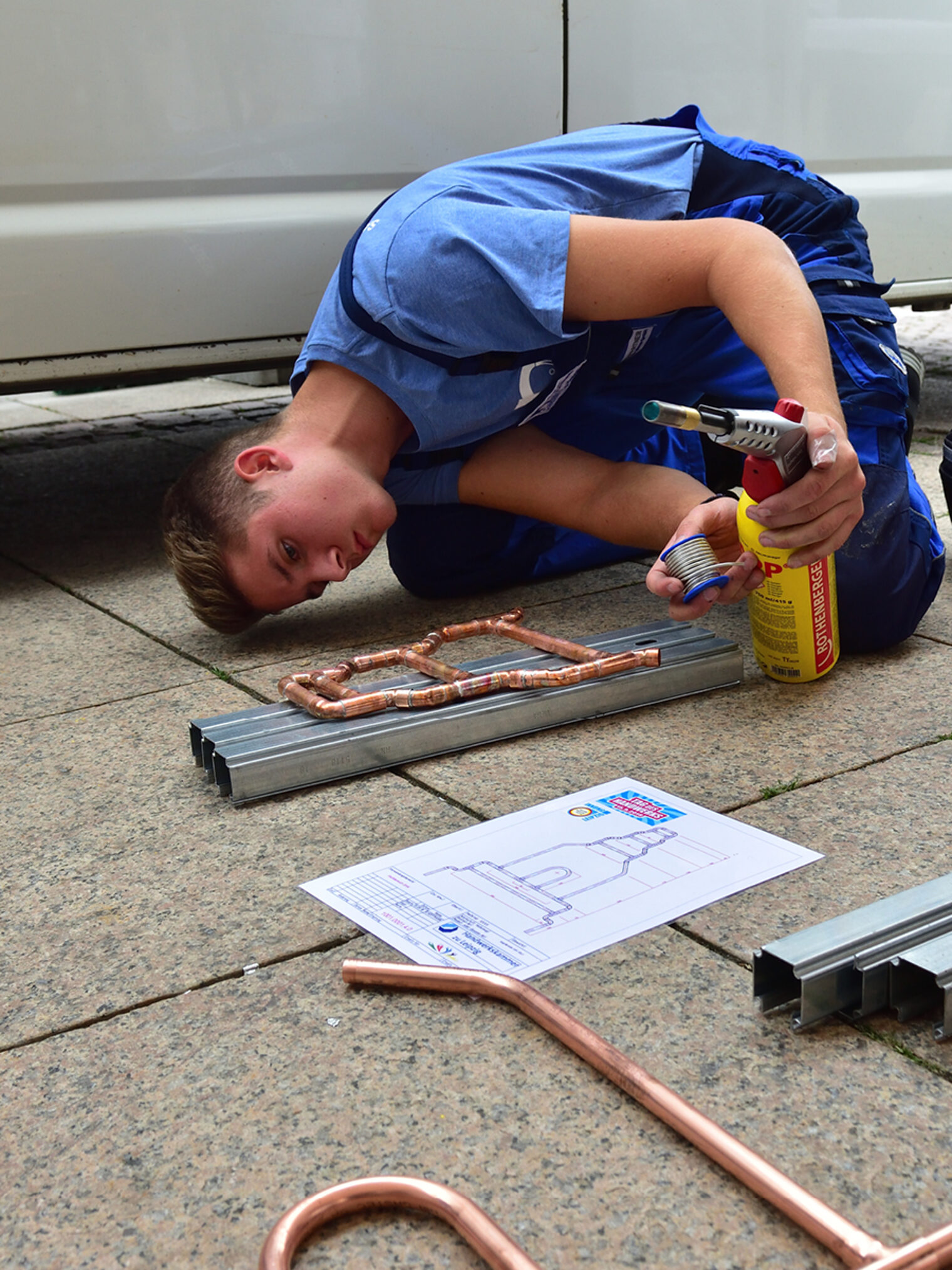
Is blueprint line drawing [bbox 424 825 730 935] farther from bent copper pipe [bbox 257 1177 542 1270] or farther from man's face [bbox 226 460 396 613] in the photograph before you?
man's face [bbox 226 460 396 613]

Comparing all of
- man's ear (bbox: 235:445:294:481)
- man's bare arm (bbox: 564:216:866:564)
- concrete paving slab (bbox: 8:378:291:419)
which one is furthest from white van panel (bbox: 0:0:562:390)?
concrete paving slab (bbox: 8:378:291:419)

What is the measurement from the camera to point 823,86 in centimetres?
340

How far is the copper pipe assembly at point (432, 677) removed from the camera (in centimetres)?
192

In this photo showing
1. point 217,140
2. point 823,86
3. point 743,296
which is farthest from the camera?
point 823,86

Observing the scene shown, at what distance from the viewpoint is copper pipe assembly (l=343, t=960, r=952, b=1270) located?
89 centimetres

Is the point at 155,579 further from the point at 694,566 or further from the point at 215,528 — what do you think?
the point at 694,566

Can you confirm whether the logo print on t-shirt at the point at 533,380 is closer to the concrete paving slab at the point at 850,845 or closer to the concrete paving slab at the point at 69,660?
the concrete paving slab at the point at 69,660

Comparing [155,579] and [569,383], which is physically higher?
[569,383]

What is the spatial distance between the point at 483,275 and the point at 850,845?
1.10 metres

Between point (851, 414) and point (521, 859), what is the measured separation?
117 cm

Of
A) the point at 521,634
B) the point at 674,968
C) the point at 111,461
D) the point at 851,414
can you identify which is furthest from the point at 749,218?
the point at 111,461

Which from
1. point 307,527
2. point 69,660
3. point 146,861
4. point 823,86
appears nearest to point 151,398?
point 823,86

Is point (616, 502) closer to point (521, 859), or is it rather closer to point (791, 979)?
point (521, 859)

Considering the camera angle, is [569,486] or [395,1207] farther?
[569,486]
